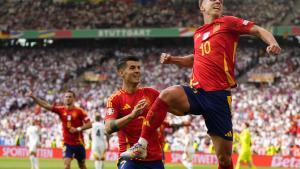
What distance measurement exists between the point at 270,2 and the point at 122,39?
13.1 metres

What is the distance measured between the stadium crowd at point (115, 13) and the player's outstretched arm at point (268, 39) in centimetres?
4150

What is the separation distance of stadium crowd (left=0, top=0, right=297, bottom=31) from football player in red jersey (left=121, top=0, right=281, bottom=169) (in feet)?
135

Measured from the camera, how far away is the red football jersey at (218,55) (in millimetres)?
9648

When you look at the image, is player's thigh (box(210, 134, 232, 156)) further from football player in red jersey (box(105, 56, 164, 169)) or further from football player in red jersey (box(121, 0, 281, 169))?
football player in red jersey (box(105, 56, 164, 169))

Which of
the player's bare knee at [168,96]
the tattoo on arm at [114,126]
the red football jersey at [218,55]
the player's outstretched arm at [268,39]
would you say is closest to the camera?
the player's outstretched arm at [268,39]

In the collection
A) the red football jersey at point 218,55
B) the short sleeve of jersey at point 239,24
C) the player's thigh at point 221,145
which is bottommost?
the player's thigh at point 221,145

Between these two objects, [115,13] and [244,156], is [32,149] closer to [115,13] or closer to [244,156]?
[244,156]

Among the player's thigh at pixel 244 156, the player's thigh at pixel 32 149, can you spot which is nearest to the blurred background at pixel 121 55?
the player's thigh at pixel 244 156

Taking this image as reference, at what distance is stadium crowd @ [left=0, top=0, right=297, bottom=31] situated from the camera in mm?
51375

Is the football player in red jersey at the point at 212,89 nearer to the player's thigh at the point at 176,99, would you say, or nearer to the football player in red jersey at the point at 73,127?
the player's thigh at the point at 176,99

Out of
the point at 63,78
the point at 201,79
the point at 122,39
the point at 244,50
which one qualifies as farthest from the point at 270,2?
the point at 201,79

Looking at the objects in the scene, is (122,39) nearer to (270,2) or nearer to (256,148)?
(270,2)

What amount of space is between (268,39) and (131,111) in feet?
8.11

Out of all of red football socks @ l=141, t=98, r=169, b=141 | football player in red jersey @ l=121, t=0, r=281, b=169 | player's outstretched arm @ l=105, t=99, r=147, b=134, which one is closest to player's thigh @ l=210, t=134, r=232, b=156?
football player in red jersey @ l=121, t=0, r=281, b=169
